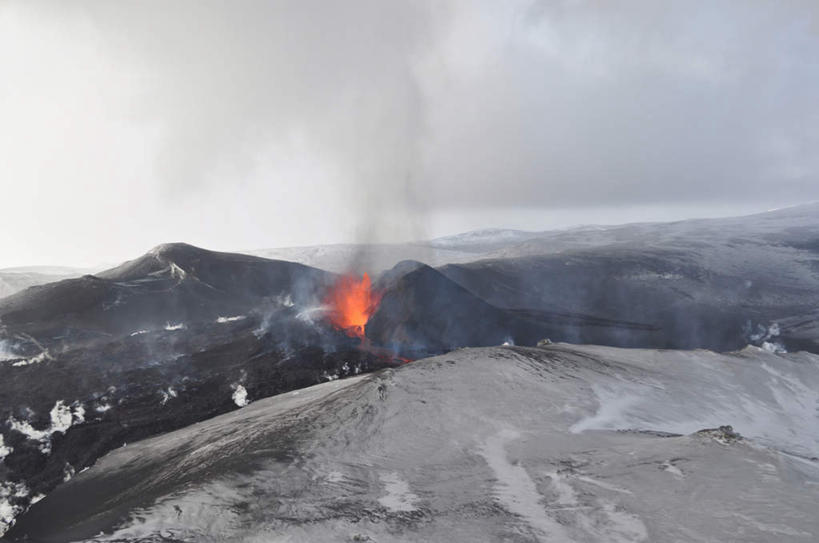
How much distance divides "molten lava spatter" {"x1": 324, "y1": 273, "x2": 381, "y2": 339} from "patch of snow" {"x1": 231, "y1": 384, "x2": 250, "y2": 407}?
15906mm

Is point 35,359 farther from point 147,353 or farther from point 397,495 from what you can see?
point 397,495

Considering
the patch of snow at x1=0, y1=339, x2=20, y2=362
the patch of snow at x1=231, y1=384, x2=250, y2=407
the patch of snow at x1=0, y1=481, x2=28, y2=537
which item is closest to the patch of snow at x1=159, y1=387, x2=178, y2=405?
the patch of snow at x1=231, y1=384, x2=250, y2=407

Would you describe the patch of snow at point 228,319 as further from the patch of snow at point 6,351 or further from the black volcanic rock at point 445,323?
the patch of snow at point 6,351

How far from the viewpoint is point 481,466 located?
18.2 m

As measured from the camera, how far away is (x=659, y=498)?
14.8 meters

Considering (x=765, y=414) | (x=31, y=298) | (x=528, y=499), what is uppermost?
(x=31, y=298)

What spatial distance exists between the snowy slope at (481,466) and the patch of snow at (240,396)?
582cm

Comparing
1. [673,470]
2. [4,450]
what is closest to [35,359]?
[4,450]

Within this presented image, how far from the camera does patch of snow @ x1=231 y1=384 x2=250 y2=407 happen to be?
36.5 m

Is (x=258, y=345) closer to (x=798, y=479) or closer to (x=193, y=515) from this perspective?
(x=193, y=515)

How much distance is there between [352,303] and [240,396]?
25.3 metres

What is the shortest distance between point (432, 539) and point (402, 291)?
45.3 m

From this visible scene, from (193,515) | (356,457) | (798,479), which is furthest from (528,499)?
(193,515)

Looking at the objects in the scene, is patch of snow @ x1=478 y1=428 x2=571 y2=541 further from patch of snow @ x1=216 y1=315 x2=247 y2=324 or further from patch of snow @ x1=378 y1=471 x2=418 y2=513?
patch of snow @ x1=216 y1=315 x2=247 y2=324
